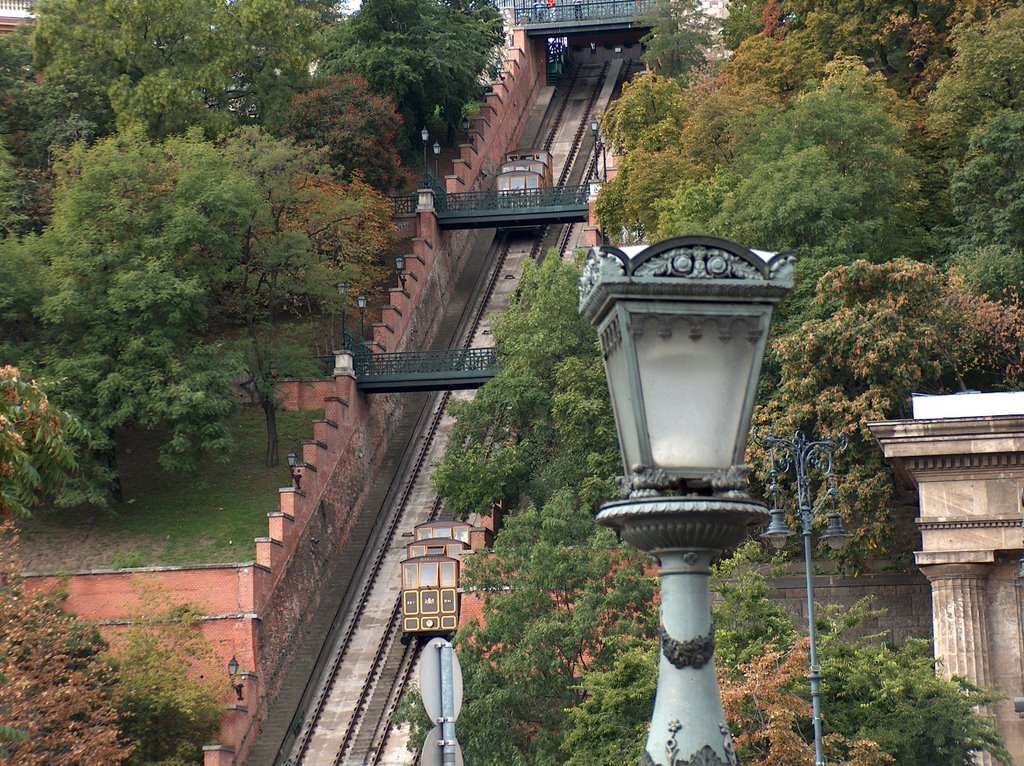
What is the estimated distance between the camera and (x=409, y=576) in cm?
4831

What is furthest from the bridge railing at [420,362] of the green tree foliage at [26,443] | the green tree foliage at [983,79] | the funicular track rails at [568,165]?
the green tree foliage at [26,443]

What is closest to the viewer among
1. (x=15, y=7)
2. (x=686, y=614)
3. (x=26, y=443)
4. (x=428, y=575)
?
(x=686, y=614)

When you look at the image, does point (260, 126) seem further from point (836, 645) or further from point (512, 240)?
point (836, 645)

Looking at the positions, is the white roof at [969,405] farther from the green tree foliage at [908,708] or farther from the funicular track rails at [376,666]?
the funicular track rails at [376,666]

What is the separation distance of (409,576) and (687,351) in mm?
40312

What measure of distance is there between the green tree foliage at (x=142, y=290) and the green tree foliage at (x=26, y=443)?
32757mm

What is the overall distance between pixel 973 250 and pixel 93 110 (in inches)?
1160

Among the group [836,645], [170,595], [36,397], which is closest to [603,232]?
[170,595]

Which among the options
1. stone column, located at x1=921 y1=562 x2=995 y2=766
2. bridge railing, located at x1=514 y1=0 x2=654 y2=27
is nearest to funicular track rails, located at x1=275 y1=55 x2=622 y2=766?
stone column, located at x1=921 y1=562 x2=995 y2=766

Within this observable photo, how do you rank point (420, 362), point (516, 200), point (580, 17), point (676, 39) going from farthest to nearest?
point (580, 17)
point (676, 39)
point (516, 200)
point (420, 362)

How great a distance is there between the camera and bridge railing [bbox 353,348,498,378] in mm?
56156

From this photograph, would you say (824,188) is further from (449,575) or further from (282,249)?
(282,249)

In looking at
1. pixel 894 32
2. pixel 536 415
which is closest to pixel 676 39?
pixel 894 32

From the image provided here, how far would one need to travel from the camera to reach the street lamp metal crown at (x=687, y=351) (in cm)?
836
